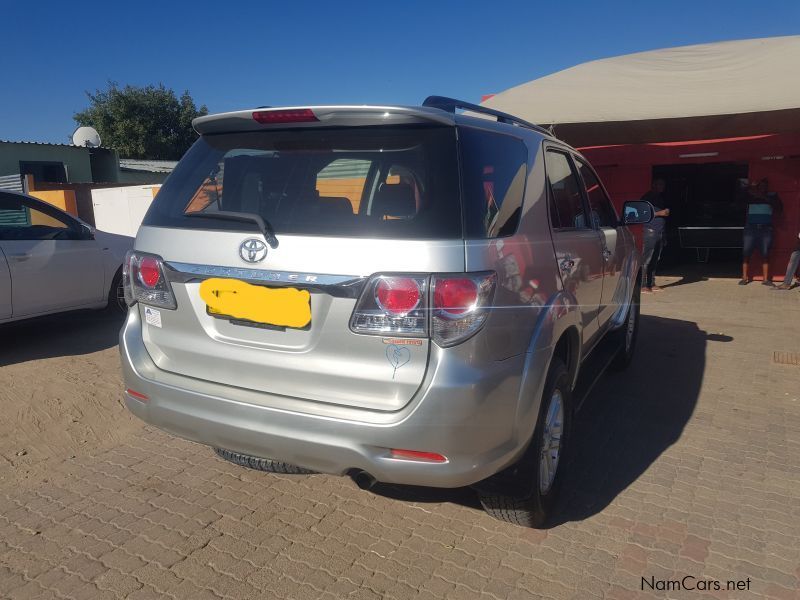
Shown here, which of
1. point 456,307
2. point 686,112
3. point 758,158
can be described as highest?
point 686,112

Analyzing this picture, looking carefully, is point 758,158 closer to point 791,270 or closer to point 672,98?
point 791,270

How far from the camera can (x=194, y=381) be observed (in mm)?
2592

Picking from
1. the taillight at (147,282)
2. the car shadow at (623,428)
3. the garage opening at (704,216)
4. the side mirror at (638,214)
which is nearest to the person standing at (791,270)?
the garage opening at (704,216)

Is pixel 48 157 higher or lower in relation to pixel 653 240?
higher

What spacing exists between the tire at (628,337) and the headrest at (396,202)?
3.10m

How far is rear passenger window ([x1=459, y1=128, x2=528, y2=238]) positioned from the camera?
231cm

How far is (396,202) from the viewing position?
2.42 meters

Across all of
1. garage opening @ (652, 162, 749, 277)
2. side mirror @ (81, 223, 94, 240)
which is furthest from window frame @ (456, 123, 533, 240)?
garage opening @ (652, 162, 749, 277)

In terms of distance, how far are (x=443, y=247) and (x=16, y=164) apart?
23.8 metres

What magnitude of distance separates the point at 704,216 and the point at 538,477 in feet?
40.5

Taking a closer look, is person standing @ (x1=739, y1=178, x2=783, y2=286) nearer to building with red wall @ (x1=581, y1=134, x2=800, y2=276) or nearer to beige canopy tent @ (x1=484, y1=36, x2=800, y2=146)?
building with red wall @ (x1=581, y1=134, x2=800, y2=276)

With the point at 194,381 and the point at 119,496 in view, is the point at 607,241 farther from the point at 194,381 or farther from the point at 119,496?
the point at 119,496

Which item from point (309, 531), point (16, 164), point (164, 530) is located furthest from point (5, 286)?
point (16, 164)

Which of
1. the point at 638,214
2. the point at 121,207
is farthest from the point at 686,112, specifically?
the point at 121,207
